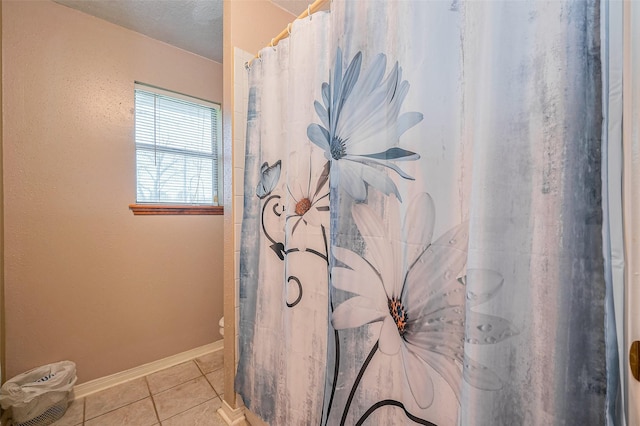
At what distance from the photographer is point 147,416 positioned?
1438mm

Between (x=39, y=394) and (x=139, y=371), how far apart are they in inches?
21.1

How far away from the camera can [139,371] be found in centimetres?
179

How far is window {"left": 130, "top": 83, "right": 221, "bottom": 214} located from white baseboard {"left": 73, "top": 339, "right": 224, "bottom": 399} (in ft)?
3.60

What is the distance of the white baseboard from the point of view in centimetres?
161

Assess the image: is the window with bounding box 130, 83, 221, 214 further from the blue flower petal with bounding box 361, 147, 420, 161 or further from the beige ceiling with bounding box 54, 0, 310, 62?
the blue flower petal with bounding box 361, 147, 420, 161

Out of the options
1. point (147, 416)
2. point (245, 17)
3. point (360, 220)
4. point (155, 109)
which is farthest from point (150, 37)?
point (147, 416)

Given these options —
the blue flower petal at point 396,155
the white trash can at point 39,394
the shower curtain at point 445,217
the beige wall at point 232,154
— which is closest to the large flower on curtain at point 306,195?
the shower curtain at point 445,217

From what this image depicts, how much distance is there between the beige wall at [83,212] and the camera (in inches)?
56.9

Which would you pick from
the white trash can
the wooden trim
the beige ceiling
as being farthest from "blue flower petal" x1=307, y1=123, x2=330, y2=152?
the white trash can

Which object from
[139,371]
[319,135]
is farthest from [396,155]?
[139,371]

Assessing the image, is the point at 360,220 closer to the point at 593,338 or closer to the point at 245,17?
the point at 593,338

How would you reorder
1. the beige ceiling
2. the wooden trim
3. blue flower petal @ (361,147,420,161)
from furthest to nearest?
the wooden trim, the beige ceiling, blue flower petal @ (361,147,420,161)

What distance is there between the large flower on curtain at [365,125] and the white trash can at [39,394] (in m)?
1.88

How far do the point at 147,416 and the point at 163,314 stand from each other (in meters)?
0.64
